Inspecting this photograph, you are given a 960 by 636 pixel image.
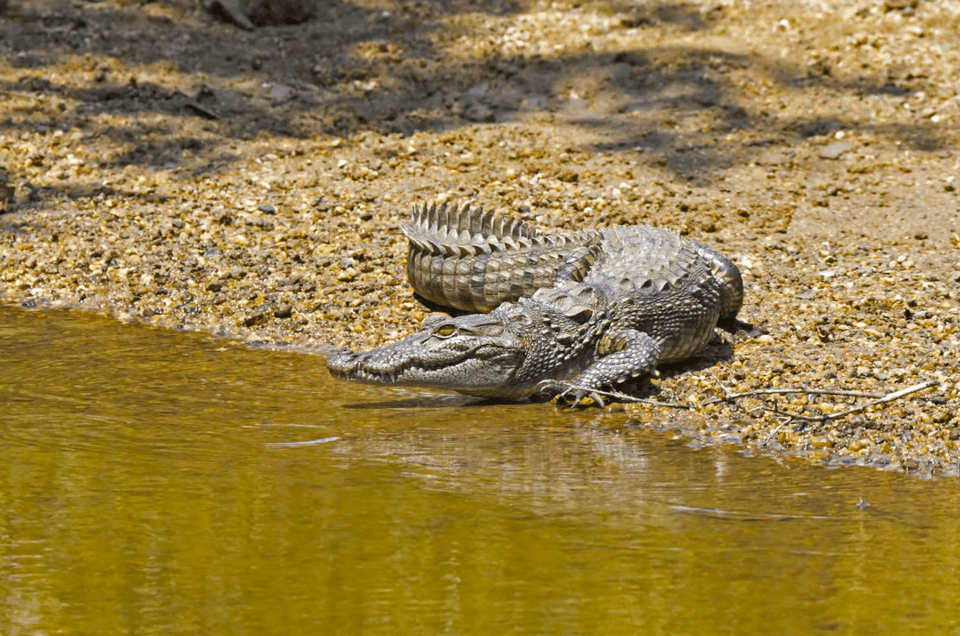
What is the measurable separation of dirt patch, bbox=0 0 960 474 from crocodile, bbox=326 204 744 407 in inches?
10.1

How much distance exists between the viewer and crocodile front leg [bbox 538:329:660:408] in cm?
537

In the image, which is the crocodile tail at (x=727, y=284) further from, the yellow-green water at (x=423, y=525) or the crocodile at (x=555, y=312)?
the yellow-green water at (x=423, y=525)

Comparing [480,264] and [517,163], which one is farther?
[517,163]

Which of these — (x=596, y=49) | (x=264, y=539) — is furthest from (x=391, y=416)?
(x=596, y=49)

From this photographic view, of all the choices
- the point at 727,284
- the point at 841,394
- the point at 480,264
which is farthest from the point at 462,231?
the point at 841,394

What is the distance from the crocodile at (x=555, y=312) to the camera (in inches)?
211

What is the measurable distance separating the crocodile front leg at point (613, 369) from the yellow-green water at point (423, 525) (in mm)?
141

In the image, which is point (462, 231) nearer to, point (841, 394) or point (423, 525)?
point (841, 394)

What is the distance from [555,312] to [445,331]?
597 millimetres

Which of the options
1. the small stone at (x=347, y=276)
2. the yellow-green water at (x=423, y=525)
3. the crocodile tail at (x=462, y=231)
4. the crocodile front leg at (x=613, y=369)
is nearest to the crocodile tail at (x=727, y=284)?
the crocodile front leg at (x=613, y=369)

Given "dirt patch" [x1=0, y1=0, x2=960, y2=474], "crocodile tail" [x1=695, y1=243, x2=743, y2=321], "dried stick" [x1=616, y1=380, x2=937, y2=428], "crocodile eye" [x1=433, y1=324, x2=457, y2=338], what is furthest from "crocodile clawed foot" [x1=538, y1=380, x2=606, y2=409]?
"crocodile tail" [x1=695, y1=243, x2=743, y2=321]

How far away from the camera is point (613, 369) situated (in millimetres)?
5410

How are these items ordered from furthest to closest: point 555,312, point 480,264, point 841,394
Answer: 1. point 480,264
2. point 555,312
3. point 841,394

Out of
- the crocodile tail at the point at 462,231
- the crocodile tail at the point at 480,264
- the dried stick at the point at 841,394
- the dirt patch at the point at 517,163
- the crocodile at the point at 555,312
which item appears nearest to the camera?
the dried stick at the point at 841,394
